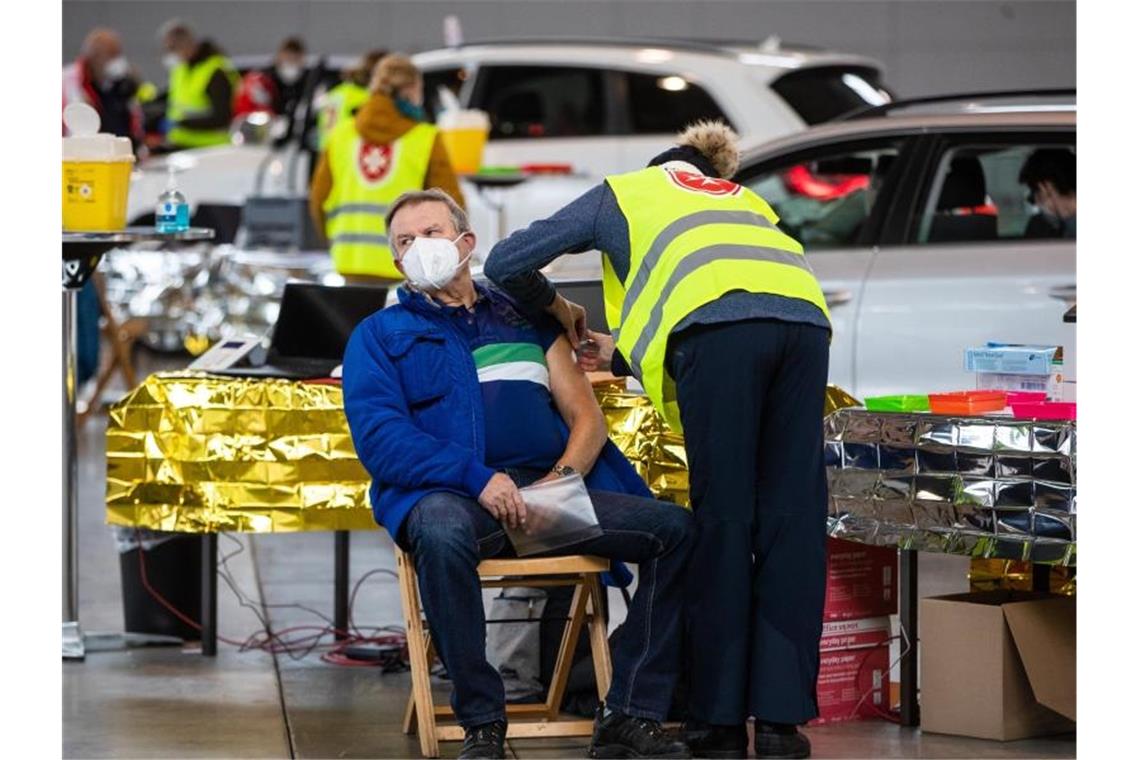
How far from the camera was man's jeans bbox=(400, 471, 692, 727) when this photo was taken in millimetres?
4504

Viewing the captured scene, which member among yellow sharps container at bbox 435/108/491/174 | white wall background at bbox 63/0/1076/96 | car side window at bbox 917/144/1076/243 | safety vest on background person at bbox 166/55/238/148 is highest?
white wall background at bbox 63/0/1076/96

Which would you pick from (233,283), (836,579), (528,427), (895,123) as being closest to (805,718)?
(836,579)

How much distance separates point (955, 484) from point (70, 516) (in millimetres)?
2456

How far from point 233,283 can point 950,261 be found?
448 centimetres

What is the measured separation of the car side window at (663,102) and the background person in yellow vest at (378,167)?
269 cm

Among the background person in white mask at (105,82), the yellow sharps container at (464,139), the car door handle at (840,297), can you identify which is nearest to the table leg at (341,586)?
the car door handle at (840,297)

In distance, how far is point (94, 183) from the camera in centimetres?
579

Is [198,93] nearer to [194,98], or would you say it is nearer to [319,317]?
[194,98]

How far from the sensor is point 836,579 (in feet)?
17.1

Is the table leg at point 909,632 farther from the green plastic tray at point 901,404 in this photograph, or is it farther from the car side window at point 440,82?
the car side window at point 440,82

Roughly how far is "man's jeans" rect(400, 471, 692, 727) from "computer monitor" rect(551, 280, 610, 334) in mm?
1088

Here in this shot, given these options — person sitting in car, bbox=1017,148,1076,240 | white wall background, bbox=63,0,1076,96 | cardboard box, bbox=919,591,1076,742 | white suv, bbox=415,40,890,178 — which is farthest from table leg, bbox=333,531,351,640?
white wall background, bbox=63,0,1076,96

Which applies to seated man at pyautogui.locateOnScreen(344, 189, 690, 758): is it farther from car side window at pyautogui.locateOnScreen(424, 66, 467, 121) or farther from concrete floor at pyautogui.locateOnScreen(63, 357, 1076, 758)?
car side window at pyautogui.locateOnScreen(424, 66, 467, 121)
